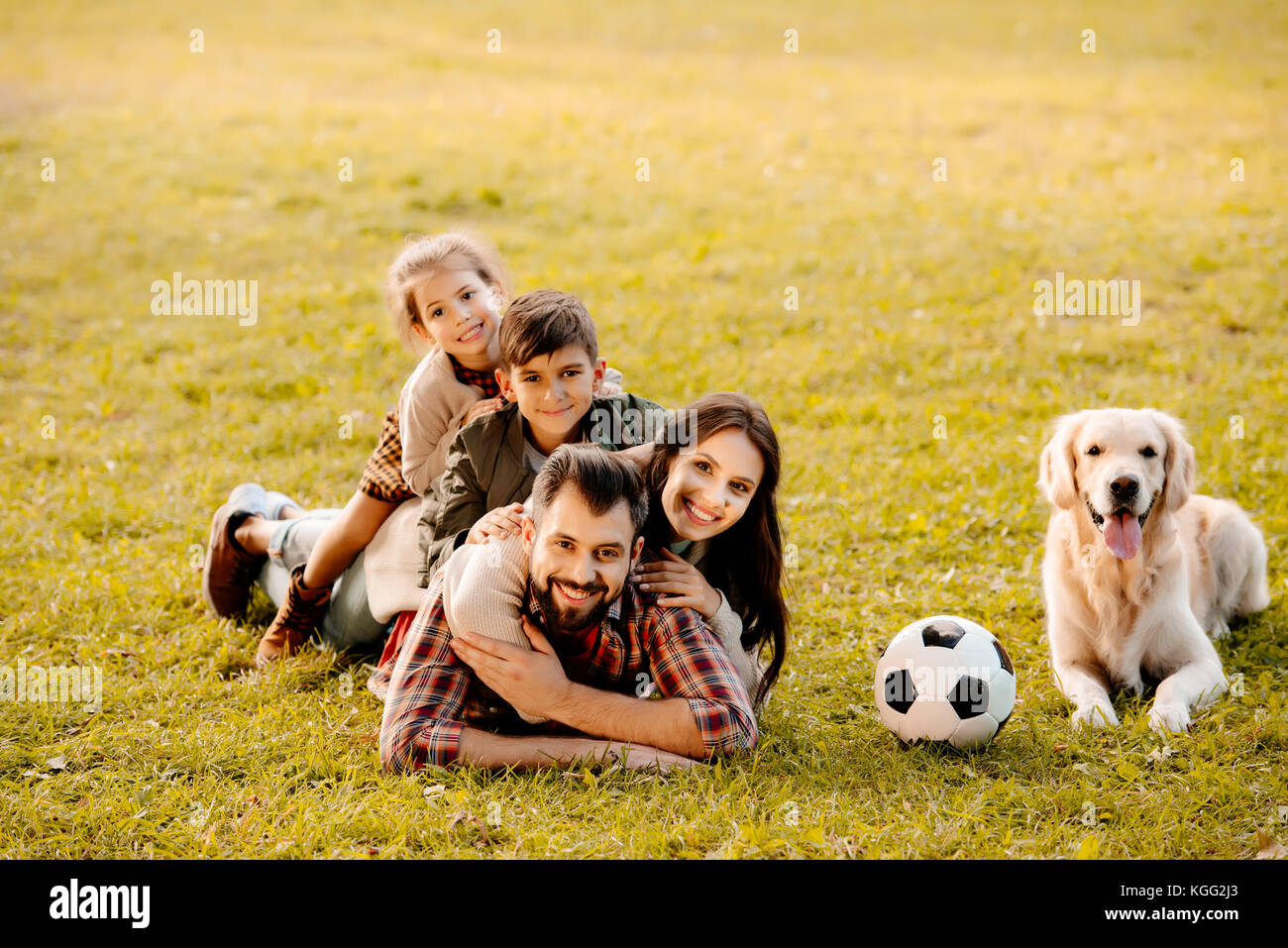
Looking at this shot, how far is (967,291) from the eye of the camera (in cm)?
1015

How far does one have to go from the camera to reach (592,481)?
3.62 m

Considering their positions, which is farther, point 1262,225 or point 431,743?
point 1262,225

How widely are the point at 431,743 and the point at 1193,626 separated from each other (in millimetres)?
3169

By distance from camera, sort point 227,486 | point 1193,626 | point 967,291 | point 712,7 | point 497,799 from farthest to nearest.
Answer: point 712,7
point 967,291
point 227,486
point 1193,626
point 497,799

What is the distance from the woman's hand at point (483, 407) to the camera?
4426 mm

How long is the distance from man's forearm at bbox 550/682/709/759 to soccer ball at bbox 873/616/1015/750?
0.79m

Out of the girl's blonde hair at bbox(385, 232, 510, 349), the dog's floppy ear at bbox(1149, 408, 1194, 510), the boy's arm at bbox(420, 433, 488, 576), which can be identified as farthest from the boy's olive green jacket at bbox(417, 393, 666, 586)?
the dog's floppy ear at bbox(1149, 408, 1194, 510)

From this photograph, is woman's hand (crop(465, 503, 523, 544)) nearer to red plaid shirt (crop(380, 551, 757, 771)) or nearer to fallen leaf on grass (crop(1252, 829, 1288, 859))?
red plaid shirt (crop(380, 551, 757, 771))

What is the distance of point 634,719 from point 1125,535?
2198 millimetres

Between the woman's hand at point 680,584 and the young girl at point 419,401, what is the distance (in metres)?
0.93

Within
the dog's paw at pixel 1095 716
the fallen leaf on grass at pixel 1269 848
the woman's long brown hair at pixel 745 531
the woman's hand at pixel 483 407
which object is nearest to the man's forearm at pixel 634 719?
the woman's long brown hair at pixel 745 531
